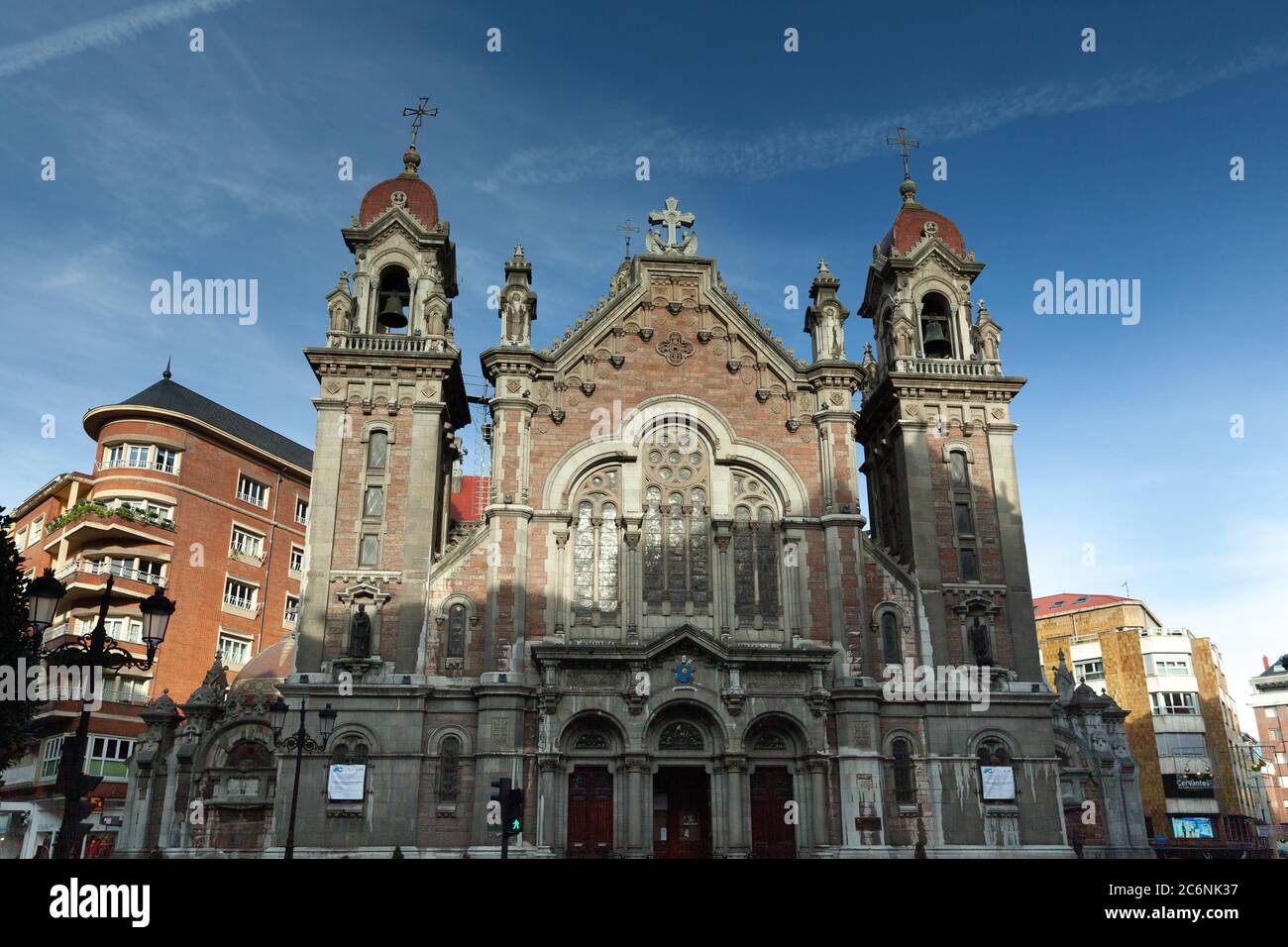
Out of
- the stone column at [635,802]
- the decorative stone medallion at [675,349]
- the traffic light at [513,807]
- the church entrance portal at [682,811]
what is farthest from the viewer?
the decorative stone medallion at [675,349]

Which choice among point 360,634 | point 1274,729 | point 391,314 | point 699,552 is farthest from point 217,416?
point 1274,729

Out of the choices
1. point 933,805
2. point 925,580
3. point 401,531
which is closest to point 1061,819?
point 933,805

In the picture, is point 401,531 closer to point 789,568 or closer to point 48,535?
point 789,568

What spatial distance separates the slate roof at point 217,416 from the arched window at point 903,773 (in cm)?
3966

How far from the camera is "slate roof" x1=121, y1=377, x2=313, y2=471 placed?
178ft

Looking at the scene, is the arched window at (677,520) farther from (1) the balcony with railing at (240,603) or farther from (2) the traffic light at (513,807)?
(1) the balcony with railing at (240,603)

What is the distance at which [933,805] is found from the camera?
105ft

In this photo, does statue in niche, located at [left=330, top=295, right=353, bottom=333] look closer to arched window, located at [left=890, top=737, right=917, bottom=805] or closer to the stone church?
the stone church

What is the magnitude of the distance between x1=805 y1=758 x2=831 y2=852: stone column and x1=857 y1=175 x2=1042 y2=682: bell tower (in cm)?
567

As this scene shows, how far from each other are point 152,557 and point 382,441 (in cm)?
2299

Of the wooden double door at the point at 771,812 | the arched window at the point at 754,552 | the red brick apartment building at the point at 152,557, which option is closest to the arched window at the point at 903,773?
the wooden double door at the point at 771,812

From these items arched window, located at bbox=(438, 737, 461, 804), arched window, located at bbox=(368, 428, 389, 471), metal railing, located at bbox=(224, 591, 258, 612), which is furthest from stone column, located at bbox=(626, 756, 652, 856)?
metal railing, located at bbox=(224, 591, 258, 612)

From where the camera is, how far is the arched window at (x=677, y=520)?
113ft
